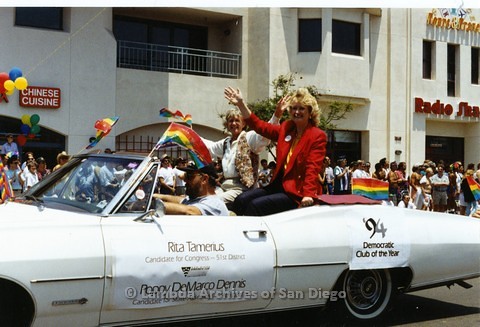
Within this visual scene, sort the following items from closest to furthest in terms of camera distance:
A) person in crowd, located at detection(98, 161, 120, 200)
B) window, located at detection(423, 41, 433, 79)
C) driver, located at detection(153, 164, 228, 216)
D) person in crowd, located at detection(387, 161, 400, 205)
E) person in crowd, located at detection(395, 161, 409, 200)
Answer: person in crowd, located at detection(98, 161, 120, 200) → driver, located at detection(153, 164, 228, 216) → person in crowd, located at detection(387, 161, 400, 205) → person in crowd, located at detection(395, 161, 409, 200) → window, located at detection(423, 41, 433, 79)

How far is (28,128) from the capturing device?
57.2 feet

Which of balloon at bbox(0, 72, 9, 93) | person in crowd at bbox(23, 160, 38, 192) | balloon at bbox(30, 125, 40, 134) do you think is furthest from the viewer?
balloon at bbox(30, 125, 40, 134)

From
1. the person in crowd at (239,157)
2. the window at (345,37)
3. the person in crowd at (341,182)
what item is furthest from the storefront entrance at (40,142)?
the person in crowd at (239,157)

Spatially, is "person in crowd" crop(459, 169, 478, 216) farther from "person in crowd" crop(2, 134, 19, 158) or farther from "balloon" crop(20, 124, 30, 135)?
"balloon" crop(20, 124, 30, 135)

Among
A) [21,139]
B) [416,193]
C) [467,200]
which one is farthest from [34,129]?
[467,200]

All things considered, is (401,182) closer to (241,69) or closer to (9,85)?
(241,69)

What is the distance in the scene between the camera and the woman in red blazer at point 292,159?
222 inches

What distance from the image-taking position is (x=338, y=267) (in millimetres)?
5383

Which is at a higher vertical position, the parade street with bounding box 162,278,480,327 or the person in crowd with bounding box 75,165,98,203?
the person in crowd with bounding box 75,165,98,203

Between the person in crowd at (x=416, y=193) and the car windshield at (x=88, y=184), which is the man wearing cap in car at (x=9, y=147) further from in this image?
the car windshield at (x=88, y=184)

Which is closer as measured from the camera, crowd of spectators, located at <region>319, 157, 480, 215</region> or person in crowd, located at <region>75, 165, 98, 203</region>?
person in crowd, located at <region>75, 165, 98, 203</region>

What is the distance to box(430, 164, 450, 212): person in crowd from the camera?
17.1 meters

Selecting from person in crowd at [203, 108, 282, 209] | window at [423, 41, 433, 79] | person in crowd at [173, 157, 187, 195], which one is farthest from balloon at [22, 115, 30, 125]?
window at [423, 41, 433, 79]

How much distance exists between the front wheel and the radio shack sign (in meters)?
13.9
